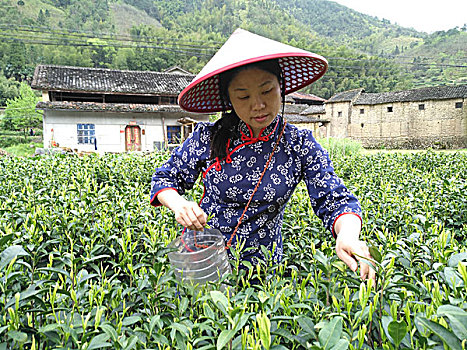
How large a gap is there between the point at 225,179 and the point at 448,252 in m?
0.94

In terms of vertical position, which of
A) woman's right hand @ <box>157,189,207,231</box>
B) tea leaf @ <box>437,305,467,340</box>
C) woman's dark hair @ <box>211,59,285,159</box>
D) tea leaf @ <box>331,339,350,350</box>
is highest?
woman's dark hair @ <box>211,59,285,159</box>

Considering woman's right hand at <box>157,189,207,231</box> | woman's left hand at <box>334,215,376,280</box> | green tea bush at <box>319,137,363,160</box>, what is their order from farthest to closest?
1. green tea bush at <box>319,137,363,160</box>
2. woman's right hand at <box>157,189,207,231</box>
3. woman's left hand at <box>334,215,376,280</box>

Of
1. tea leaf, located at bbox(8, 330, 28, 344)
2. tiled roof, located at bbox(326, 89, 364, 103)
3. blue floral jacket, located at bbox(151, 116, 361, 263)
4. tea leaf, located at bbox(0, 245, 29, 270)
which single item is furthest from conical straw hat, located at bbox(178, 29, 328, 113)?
tiled roof, located at bbox(326, 89, 364, 103)

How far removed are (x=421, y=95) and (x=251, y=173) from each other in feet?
100

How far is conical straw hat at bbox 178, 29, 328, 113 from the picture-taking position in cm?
133

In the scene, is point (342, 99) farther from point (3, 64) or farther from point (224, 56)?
point (3, 64)

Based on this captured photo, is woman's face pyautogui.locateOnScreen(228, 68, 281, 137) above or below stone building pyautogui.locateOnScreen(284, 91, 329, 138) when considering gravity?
below

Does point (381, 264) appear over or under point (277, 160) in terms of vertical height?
under

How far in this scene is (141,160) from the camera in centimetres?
520

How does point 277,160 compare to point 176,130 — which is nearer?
point 277,160

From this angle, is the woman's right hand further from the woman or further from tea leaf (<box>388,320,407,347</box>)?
tea leaf (<box>388,320,407,347</box>)

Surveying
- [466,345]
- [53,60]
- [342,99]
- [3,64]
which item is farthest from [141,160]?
[3,64]

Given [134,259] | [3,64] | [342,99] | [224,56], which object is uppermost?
[3,64]

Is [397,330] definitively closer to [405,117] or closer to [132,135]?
[132,135]
